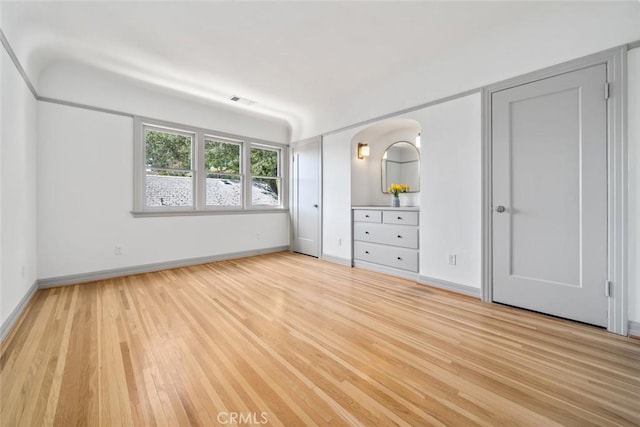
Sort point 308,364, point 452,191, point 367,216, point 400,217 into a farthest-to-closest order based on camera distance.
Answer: point 367,216
point 400,217
point 452,191
point 308,364

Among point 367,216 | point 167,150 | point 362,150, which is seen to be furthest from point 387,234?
point 167,150

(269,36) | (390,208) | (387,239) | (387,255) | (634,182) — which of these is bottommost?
(387,255)

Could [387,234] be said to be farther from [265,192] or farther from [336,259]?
[265,192]

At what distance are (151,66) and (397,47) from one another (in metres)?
2.92

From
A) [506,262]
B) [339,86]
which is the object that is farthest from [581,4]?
[339,86]

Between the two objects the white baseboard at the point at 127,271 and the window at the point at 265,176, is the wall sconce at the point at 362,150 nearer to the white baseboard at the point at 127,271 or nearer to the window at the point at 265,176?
the window at the point at 265,176

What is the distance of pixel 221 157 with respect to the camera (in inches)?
188

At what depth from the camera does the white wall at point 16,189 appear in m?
2.13

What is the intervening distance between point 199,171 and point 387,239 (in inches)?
126

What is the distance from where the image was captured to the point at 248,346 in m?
1.89

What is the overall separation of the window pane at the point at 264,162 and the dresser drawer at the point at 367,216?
7.05ft

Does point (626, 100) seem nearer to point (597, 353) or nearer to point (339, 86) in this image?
point (597, 353)

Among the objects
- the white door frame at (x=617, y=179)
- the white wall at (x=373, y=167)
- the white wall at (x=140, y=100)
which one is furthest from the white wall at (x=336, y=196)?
the white door frame at (x=617, y=179)

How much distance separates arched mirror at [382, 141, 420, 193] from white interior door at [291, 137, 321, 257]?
118 cm
